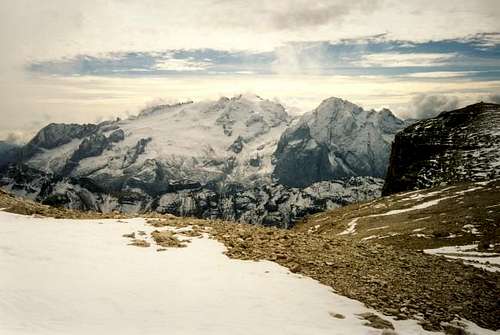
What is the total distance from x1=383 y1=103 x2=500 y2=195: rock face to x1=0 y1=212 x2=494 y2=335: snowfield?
114675 mm

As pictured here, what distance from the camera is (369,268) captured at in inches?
994

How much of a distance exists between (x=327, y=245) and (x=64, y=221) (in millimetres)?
17831

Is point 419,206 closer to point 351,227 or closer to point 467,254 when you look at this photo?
point 351,227

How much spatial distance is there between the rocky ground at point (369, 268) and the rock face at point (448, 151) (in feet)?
345

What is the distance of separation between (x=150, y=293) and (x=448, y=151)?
158 metres

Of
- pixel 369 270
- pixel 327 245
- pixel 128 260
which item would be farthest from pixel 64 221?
pixel 369 270

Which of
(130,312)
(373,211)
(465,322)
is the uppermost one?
(130,312)

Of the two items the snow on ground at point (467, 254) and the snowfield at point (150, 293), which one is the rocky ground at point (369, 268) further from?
the snow on ground at point (467, 254)

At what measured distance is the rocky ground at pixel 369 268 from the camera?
21562 mm

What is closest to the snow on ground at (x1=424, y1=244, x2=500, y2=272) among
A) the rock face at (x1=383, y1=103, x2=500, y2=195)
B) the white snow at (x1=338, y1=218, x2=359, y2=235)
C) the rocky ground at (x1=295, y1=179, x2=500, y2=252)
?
the rocky ground at (x1=295, y1=179, x2=500, y2=252)

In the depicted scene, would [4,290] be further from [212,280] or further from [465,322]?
[465,322]

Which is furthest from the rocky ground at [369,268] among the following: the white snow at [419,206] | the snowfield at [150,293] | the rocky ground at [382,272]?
the white snow at [419,206]

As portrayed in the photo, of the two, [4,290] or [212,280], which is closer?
[4,290]

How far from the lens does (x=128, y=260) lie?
2325 centimetres
